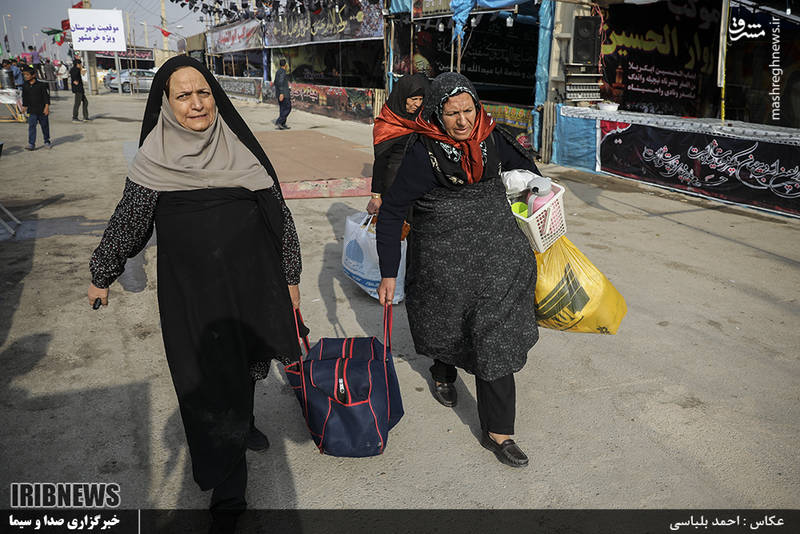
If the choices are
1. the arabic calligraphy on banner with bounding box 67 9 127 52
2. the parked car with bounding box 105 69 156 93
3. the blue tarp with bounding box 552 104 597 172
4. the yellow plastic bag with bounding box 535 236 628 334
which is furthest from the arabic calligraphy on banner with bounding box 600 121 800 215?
the arabic calligraphy on banner with bounding box 67 9 127 52

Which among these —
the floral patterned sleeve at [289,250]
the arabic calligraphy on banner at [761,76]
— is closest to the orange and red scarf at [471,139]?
the floral patterned sleeve at [289,250]

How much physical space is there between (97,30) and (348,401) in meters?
43.1

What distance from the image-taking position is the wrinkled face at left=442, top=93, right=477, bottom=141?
243 centimetres

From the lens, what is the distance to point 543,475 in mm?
2623

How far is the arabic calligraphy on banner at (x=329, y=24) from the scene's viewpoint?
17.6 meters

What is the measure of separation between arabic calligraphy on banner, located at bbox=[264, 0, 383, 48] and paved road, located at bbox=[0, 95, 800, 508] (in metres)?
13.9

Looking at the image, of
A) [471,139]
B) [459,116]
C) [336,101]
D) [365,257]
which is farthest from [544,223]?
[336,101]

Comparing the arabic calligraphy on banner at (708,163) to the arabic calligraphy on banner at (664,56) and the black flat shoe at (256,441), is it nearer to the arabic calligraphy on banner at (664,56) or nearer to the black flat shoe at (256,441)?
the arabic calligraphy on banner at (664,56)

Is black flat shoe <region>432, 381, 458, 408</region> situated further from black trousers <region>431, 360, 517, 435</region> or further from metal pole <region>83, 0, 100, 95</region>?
metal pole <region>83, 0, 100, 95</region>

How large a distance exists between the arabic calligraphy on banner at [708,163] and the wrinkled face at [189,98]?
8028 millimetres

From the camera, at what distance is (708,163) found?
8484 millimetres

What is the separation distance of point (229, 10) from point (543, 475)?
3530 centimetres

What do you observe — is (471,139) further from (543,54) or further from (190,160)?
(543,54)

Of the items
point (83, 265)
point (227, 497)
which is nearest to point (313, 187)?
point (83, 265)
